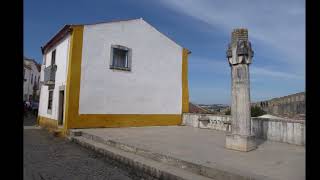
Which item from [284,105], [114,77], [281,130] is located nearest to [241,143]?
[281,130]

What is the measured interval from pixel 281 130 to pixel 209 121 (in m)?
5.10

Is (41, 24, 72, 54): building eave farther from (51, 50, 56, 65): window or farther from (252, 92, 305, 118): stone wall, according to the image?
(252, 92, 305, 118): stone wall

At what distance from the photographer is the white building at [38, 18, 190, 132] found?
A: 1398 cm

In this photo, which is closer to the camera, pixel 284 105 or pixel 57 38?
pixel 57 38

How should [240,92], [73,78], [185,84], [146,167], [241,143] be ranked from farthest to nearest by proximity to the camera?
[185,84] < [73,78] < [240,92] < [241,143] < [146,167]

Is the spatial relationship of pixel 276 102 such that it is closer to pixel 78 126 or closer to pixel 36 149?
pixel 78 126

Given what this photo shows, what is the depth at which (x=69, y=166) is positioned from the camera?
7332mm

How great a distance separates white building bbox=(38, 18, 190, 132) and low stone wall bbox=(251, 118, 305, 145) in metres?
6.67

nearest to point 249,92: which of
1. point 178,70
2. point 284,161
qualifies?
point 284,161

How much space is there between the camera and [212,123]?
1479 centimetres

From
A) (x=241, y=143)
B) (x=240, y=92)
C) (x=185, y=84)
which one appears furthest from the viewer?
(x=185, y=84)

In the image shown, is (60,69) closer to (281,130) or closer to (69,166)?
(69,166)

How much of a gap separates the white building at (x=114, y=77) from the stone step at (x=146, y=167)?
5.36m
